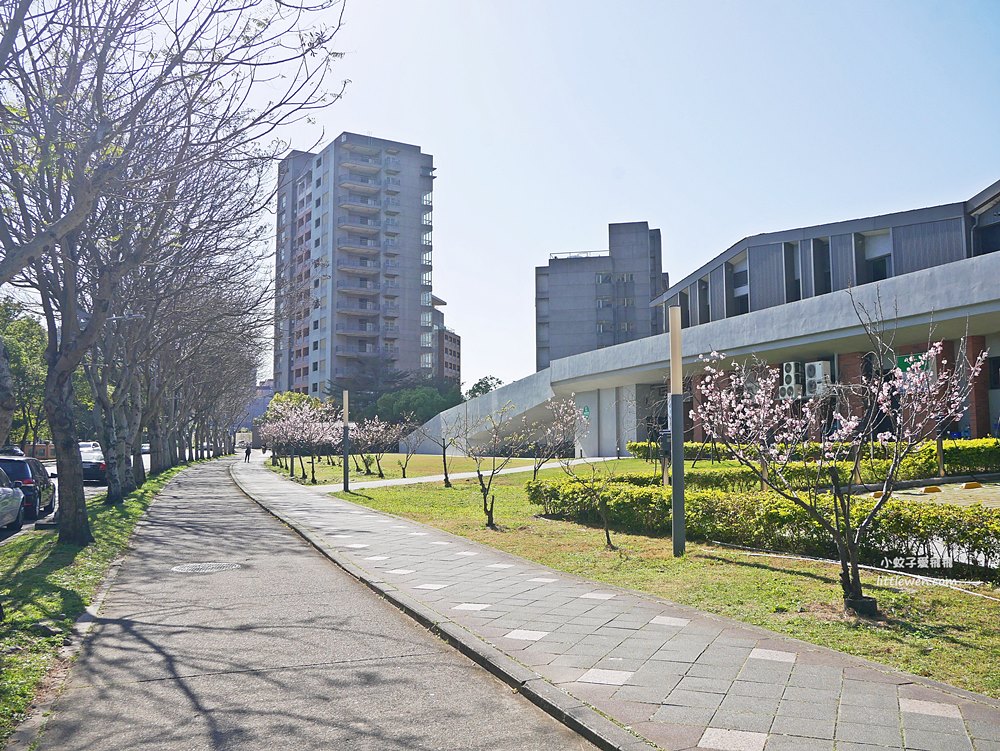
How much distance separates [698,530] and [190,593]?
21.9ft

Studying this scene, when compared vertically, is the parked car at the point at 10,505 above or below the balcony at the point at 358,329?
below

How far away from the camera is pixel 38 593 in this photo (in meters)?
8.25

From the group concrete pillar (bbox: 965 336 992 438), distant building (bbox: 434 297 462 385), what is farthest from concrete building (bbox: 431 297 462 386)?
concrete pillar (bbox: 965 336 992 438)

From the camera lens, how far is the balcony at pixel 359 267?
260 feet

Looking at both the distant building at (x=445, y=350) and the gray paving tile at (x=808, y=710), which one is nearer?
the gray paving tile at (x=808, y=710)

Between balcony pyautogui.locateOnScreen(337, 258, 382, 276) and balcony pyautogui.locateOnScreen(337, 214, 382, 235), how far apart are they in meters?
3.00

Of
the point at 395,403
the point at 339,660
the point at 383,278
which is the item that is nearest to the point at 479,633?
the point at 339,660

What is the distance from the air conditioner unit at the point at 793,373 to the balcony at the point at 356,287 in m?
53.8

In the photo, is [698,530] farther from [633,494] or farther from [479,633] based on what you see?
[479,633]

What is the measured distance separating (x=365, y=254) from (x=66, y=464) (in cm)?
7020

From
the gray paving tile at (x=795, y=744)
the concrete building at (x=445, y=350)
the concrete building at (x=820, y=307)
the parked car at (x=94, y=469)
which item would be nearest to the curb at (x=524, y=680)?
the gray paving tile at (x=795, y=744)

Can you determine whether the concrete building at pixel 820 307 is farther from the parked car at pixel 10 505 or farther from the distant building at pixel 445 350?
the distant building at pixel 445 350

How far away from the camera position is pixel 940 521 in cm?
797

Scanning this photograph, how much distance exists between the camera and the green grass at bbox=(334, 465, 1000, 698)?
17.9 feet
